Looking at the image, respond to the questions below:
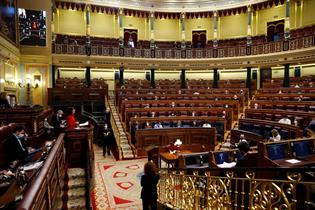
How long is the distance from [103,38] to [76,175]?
16439 millimetres

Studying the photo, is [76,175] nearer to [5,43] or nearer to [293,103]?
[5,43]

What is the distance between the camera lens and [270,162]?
4.83 meters

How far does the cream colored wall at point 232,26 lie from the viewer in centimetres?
2003

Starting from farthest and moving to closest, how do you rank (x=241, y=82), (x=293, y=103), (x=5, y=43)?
(x=241, y=82)
(x=293, y=103)
(x=5, y=43)

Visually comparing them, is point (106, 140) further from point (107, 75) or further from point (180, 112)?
point (107, 75)

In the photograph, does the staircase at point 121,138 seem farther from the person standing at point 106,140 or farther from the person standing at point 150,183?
the person standing at point 150,183

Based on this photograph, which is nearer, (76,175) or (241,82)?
(76,175)

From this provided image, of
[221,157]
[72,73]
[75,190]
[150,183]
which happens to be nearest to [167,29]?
[72,73]

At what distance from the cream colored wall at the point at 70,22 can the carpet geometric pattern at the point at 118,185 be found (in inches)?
524

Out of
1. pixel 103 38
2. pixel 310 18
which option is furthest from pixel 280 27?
pixel 103 38

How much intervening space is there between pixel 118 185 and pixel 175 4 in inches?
631

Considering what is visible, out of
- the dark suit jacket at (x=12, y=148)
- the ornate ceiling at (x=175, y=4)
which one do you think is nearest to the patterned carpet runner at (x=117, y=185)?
the dark suit jacket at (x=12, y=148)

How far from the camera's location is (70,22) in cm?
1917

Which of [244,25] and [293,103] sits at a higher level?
[244,25]
